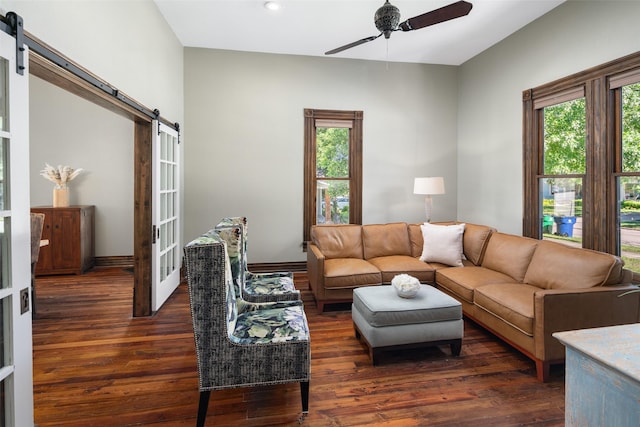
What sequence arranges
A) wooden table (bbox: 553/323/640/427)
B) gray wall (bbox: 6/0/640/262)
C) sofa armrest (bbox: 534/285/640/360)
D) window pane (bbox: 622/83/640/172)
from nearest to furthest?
wooden table (bbox: 553/323/640/427) → sofa armrest (bbox: 534/285/640/360) → window pane (bbox: 622/83/640/172) → gray wall (bbox: 6/0/640/262)

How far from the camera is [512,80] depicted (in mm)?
4230

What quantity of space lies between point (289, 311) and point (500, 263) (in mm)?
2475

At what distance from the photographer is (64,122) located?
542 centimetres

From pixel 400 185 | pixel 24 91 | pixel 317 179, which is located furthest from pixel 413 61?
pixel 24 91

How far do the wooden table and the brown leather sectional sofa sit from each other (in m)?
1.35

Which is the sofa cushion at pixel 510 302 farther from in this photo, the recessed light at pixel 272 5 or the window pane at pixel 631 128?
the recessed light at pixel 272 5

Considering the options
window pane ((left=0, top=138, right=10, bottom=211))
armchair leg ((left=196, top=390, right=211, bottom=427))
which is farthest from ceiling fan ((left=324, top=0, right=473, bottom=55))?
armchair leg ((left=196, top=390, right=211, bottom=427))

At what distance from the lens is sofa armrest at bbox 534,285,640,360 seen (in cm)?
→ 232

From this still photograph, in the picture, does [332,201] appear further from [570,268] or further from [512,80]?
[570,268]

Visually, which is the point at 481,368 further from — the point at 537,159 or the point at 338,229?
the point at 537,159

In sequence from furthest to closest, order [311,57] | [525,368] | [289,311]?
[311,57]
[525,368]
[289,311]

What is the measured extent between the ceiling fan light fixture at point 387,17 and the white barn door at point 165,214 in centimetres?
240

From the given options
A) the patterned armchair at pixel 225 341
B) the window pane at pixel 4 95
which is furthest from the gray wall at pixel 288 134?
the window pane at pixel 4 95

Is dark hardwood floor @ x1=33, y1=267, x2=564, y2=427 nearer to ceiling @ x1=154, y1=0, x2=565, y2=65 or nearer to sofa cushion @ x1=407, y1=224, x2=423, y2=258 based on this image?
sofa cushion @ x1=407, y1=224, x2=423, y2=258
